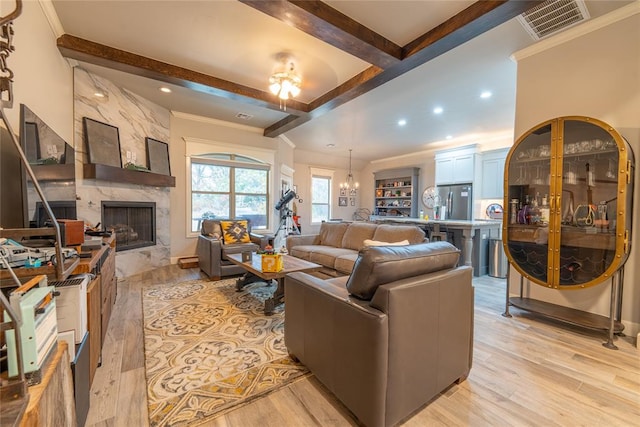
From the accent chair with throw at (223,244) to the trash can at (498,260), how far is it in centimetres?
385

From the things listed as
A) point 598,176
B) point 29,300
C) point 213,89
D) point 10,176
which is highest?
point 213,89

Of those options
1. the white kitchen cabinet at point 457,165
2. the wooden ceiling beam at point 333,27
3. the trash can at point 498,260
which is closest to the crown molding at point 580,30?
the wooden ceiling beam at point 333,27

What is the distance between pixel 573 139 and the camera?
8.15ft

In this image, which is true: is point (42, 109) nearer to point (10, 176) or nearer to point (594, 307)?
point (10, 176)

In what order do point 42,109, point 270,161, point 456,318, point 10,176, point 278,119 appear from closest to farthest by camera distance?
point 10,176, point 456,318, point 42,109, point 278,119, point 270,161

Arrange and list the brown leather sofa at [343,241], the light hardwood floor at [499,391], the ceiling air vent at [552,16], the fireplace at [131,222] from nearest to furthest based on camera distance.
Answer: the light hardwood floor at [499,391] < the ceiling air vent at [552,16] < the brown leather sofa at [343,241] < the fireplace at [131,222]

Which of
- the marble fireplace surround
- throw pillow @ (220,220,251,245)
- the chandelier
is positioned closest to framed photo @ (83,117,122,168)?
the marble fireplace surround

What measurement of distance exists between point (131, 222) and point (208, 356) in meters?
3.25

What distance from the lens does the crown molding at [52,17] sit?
7.38ft

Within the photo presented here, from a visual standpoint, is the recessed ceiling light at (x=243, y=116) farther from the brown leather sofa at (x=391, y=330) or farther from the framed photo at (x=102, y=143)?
the brown leather sofa at (x=391, y=330)

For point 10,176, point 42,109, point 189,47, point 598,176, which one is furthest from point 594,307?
point 42,109

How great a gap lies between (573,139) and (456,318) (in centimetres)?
224

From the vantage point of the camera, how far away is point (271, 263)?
2.71 meters

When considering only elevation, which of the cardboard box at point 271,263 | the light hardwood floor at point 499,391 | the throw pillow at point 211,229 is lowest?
the light hardwood floor at point 499,391
